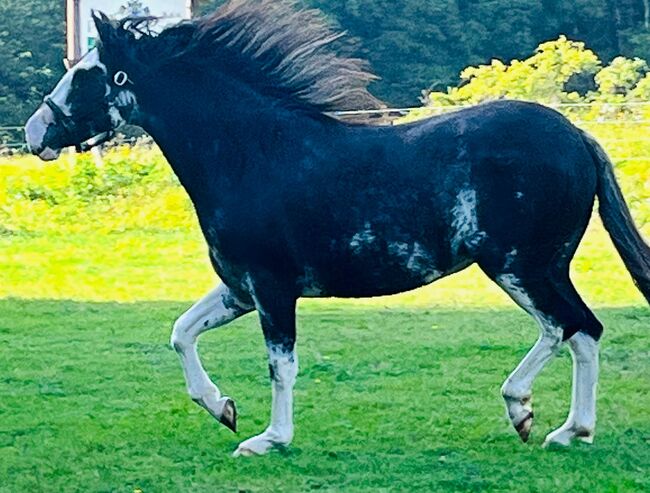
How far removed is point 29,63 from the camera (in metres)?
41.7

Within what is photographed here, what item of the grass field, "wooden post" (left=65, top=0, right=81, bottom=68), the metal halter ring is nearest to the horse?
the metal halter ring

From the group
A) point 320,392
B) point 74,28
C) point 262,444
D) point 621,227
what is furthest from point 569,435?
point 74,28

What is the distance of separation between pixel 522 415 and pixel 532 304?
573 millimetres

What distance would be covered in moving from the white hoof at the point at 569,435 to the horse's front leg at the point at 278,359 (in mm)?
1236

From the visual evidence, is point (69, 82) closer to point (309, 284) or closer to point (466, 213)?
point (309, 284)

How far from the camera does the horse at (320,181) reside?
6211 mm

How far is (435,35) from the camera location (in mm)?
41031

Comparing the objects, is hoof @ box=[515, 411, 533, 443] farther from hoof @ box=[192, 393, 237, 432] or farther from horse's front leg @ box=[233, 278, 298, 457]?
hoof @ box=[192, 393, 237, 432]

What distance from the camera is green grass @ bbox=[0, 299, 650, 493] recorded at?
19.4ft

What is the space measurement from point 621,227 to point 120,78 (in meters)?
2.55

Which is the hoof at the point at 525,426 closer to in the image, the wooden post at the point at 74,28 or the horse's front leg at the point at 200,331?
the horse's front leg at the point at 200,331

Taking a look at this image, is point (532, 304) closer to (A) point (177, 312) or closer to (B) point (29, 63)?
(A) point (177, 312)

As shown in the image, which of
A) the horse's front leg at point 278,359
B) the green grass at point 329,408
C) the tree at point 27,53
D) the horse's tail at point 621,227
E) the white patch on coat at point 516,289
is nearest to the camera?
the green grass at point 329,408

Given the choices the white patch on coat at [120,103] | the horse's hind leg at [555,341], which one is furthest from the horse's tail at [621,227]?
the white patch on coat at [120,103]
